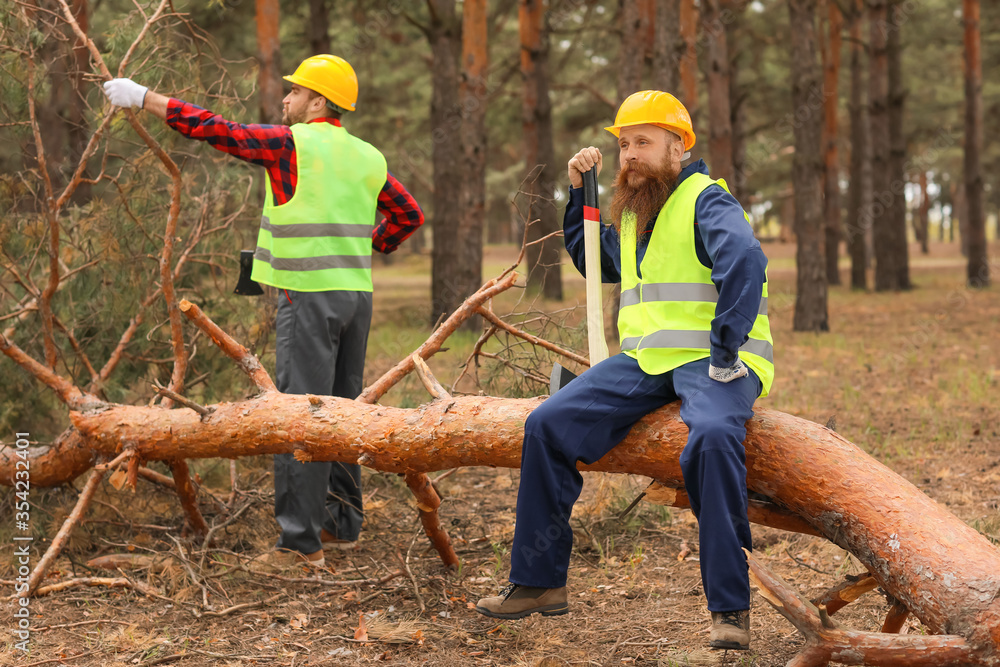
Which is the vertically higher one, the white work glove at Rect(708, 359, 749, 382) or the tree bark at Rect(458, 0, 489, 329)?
the tree bark at Rect(458, 0, 489, 329)

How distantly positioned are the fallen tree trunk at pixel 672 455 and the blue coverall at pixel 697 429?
14 cm

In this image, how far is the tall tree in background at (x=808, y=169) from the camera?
11898 millimetres

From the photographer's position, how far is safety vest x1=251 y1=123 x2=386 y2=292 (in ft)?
13.6

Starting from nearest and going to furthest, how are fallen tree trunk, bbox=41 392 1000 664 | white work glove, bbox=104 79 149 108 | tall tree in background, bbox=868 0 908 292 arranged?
fallen tree trunk, bbox=41 392 1000 664 → white work glove, bbox=104 79 149 108 → tall tree in background, bbox=868 0 908 292

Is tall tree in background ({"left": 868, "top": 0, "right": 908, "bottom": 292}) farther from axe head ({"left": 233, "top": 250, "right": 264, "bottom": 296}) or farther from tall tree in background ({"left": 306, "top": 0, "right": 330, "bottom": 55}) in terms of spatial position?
axe head ({"left": 233, "top": 250, "right": 264, "bottom": 296})

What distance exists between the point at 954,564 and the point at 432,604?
7.02ft

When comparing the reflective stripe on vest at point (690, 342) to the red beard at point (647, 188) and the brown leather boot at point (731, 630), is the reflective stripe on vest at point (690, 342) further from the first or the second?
the brown leather boot at point (731, 630)

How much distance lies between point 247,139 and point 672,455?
93.7 inches

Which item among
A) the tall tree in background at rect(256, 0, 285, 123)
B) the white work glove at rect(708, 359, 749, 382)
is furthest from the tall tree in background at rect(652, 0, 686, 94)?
the white work glove at rect(708, 359, 749, 382)

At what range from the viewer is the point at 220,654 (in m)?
3.30

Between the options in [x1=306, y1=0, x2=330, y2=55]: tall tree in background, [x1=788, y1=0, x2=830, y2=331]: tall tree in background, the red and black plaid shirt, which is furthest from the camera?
[x1=306, y1=0, x2=330, y2=55]: tall tree in background

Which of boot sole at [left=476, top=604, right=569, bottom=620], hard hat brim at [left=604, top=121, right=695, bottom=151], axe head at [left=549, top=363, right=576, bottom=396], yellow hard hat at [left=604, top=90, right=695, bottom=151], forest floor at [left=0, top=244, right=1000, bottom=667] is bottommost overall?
forest floor at [left=0, top=244, right=1000, bottom=667]

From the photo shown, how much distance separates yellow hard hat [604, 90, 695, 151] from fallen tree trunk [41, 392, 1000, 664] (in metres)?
1.07

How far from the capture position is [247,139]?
397 cm
